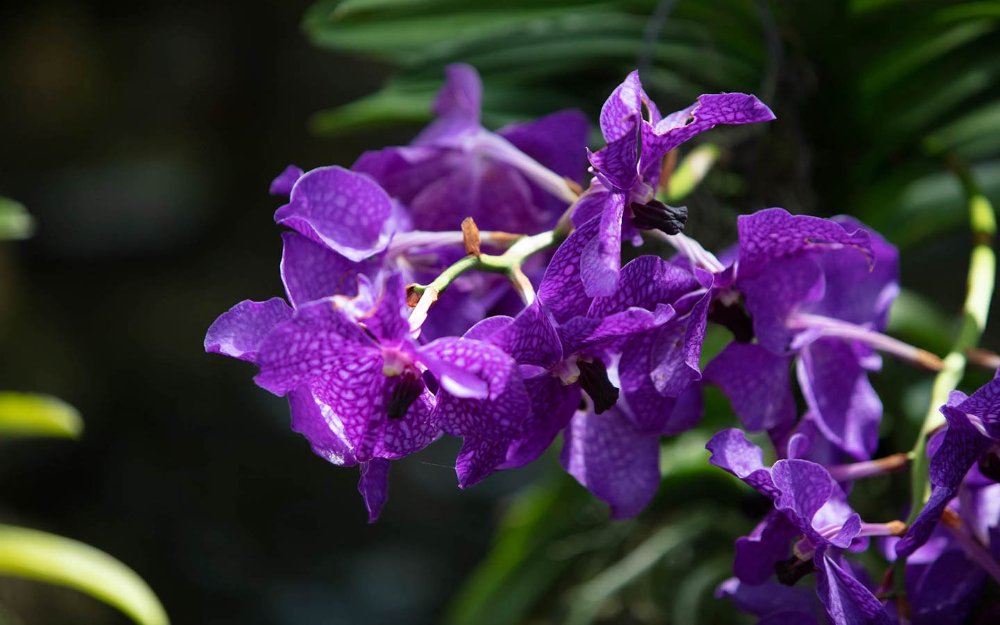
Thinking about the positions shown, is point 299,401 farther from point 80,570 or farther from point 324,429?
point 80,570

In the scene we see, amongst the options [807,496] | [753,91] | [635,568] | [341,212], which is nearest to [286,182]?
[341,212]

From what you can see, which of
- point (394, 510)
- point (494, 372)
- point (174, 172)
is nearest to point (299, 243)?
point (494, 372)

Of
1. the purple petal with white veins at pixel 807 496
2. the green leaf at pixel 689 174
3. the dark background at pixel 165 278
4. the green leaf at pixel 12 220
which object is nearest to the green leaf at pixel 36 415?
the green leaf at pixel 12 220

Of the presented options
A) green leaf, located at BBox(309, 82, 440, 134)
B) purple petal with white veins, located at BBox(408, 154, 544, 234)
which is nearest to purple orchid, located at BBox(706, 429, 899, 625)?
purple petal with white veins, located at BBox(408, 154, 544, 234)

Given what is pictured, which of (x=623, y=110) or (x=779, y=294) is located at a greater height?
(x=623, y=110)

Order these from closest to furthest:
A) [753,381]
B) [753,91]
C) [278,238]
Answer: [753,381], [753,91], [278,238]

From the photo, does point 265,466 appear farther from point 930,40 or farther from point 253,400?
point 930,40
